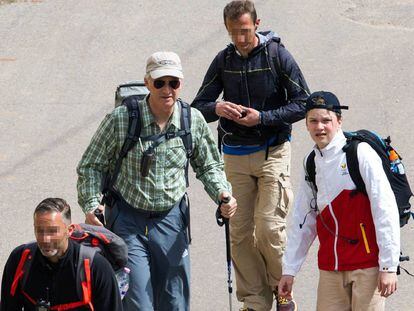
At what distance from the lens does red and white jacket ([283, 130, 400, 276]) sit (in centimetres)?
604

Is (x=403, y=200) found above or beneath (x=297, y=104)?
beneath

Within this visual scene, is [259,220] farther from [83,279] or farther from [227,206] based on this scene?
[83,279]

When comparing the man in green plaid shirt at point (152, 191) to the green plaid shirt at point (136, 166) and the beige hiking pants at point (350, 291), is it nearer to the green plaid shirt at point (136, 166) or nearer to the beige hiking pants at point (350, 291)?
the green plaid shirt at point (136, 166)

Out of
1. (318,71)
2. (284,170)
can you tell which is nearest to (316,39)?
(318,71)

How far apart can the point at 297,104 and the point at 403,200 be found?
139cm

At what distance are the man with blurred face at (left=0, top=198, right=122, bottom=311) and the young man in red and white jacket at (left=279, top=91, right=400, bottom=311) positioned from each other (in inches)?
60.4

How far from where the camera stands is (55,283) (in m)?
5.42

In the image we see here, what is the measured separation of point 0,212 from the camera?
1009cm

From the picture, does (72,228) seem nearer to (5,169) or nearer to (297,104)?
(297,104)

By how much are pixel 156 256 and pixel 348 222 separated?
124 centimetres

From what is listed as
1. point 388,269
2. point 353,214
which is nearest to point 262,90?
point 353,214

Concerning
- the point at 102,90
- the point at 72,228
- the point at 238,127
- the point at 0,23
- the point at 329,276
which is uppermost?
the point at 0,23

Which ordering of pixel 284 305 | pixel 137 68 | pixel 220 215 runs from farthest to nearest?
pixel 137 68, pixel 284 305, pixel 220 215

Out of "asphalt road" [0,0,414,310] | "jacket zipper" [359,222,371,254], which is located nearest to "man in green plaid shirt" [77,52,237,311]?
"jacket zipper" [359,222,371,254]
